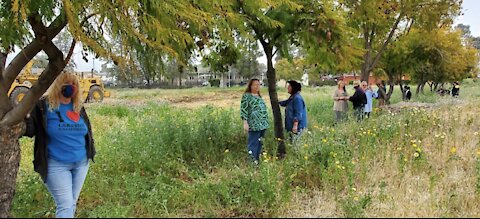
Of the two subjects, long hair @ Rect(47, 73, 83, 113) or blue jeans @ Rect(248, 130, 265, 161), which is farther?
blue jeans @ Rect(248, 130, 265, 161)

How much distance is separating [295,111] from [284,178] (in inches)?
112

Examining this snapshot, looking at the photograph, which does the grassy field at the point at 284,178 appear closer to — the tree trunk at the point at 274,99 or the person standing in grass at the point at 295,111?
the tree trunk at the point at 274,99

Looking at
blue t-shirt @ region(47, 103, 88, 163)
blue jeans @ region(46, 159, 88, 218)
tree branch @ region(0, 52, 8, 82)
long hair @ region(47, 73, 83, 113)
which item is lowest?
blue jeans @ region(46, 159, 88, 218)

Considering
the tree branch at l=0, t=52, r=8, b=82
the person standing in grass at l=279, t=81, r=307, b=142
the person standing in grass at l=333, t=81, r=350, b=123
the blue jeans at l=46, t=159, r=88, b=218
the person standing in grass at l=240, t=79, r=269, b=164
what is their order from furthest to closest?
the person standing in grass at l=333, t=81, r=350, b=123 < the person standing in grass at l=279, t=81, r=307, b=142 < the person standing in grass at l=240, t=79, r=269, b=164 < the tree branch at l=0, t=52, r=8, b=82 < the blue jeans at l=46, t=159, r=88, b=218

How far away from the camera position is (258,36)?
273 inches

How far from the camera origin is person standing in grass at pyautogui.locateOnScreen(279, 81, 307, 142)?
23.7 feet

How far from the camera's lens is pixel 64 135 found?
3.47 m

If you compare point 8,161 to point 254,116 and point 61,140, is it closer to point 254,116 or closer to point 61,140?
point 61,140

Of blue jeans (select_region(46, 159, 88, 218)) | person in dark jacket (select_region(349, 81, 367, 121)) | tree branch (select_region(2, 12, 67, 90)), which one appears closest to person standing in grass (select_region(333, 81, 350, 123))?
person in dark jacket (select_region(349, 81, 367, 121))

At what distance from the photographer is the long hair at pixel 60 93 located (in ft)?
11.3

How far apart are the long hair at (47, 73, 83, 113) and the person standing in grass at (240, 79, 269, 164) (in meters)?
2.87

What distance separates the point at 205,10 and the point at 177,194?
1735mm

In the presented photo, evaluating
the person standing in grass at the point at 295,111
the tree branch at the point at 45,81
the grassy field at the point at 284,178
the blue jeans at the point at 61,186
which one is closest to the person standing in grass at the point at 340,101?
the grassy field at the point at 284,178

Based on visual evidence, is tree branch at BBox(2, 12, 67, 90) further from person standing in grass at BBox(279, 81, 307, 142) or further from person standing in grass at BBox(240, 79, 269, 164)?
person standing in grass at BBox(279, 81, 307, 142)
